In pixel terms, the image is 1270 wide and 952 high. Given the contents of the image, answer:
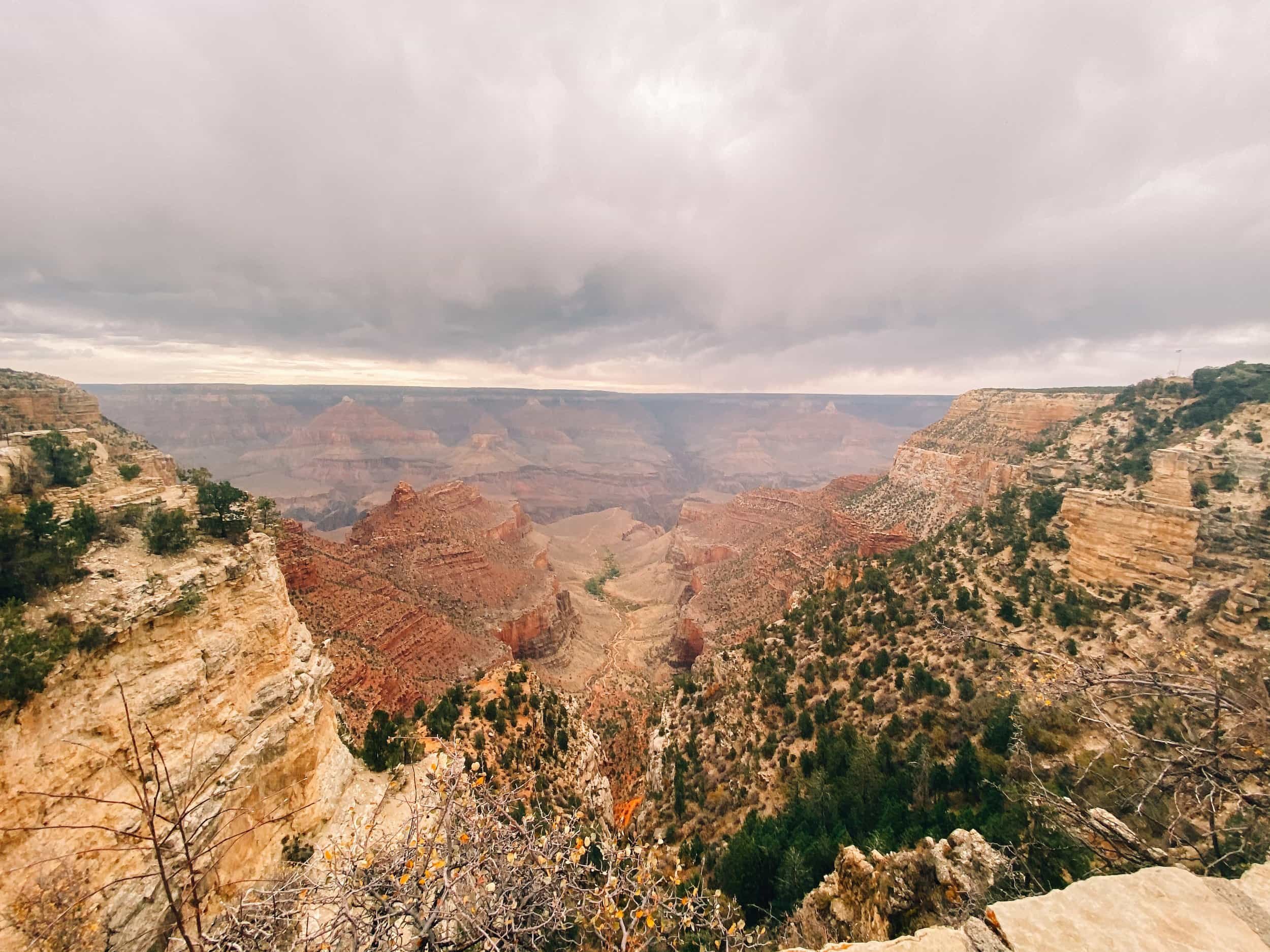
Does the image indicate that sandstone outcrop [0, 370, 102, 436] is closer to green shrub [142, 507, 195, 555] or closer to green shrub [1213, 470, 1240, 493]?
green shrub [142, 507, 195, 555]

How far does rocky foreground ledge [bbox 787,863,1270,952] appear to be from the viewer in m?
4.84

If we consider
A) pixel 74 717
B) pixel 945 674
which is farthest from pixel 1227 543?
pixel 74 717

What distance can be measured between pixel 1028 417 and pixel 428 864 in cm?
6795

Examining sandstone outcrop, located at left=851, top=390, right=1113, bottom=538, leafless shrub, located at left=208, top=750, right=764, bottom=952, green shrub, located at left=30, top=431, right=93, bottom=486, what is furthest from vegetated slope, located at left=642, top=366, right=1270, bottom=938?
green shrub, located at left=30, top=431, right=93, bottom=486

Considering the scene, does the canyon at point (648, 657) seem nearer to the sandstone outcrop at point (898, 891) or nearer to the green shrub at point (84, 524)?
the sandstone outcrop at point (898, 891)

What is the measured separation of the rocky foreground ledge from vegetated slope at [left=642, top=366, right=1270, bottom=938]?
88 cm

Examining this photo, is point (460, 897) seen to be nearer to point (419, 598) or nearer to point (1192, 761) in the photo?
point (1192, 761)

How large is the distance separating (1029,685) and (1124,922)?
4.06 m

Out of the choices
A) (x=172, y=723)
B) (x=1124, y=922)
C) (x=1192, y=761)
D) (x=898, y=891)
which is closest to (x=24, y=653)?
(x=172, y=723)

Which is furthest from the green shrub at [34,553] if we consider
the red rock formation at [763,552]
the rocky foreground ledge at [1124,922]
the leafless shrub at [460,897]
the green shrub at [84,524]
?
the red rock formation at [763,552]

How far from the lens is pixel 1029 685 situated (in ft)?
28.1

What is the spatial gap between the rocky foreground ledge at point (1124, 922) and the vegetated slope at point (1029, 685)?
2.88ft

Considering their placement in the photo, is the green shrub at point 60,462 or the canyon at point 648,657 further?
the green shrub at point 60,462

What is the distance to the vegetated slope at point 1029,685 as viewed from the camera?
A: 31.3 feet
